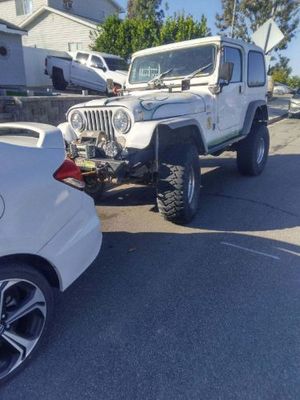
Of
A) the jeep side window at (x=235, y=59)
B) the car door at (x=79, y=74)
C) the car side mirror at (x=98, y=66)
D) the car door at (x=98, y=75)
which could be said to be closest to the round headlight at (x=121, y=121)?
the jeep side window at (x=235, y=59)

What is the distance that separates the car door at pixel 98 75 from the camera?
52.7 ft

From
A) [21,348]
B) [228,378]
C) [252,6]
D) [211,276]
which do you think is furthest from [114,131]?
[252,6]

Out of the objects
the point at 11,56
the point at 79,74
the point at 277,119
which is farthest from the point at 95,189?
the point at 11,56

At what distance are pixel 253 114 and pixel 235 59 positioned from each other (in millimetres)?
1044

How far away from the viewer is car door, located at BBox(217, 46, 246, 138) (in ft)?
17.2

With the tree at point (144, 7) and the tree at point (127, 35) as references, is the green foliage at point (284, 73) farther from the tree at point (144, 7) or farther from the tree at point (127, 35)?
the tree at point (127, 35)

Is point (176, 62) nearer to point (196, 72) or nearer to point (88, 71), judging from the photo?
point (196, 72)

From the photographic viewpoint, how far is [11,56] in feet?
55.0

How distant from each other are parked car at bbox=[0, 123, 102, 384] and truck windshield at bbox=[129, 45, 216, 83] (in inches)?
132

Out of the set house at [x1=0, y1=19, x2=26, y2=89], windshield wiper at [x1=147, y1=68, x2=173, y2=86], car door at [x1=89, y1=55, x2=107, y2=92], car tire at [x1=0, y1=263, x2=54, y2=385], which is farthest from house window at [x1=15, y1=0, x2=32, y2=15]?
car tire at [x1=0, y1=263, x2=54, y2=385]

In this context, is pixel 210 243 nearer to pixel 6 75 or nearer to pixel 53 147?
pixel 53 147

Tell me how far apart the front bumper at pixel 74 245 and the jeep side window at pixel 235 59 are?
3.77 metres

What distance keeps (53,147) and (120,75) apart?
14.4 metres

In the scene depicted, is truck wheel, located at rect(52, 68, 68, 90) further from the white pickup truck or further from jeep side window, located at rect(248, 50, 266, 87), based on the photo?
jeep side window, located at rect(248, 50, 266, 87)
